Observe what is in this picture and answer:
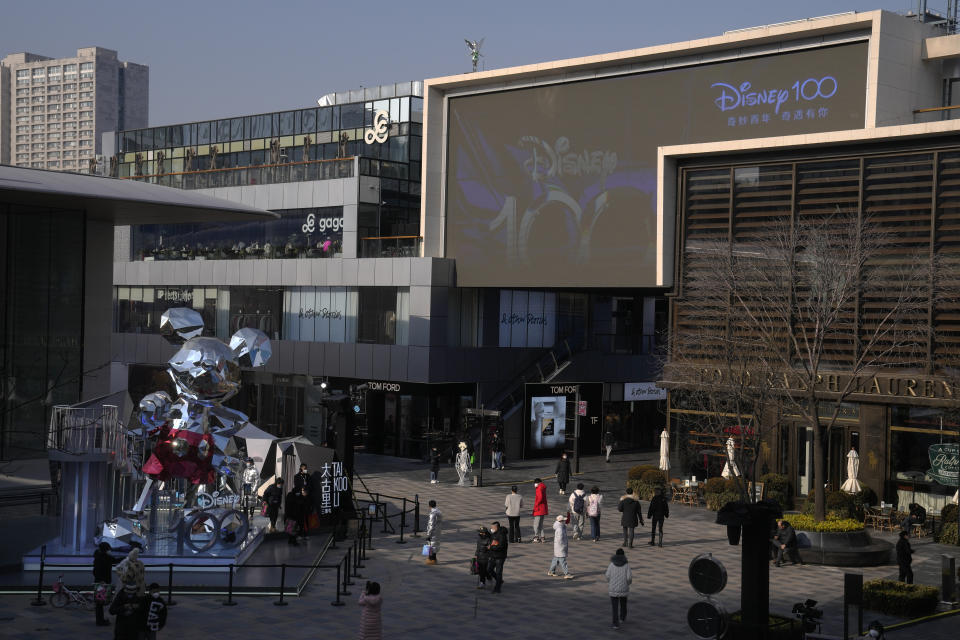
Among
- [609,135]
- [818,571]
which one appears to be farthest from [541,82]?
[818,571]

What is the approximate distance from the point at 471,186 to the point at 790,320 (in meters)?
17.7

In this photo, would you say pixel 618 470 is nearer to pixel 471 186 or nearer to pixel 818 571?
pixel 471 186

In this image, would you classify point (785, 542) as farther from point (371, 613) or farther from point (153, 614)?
point (153, 614)

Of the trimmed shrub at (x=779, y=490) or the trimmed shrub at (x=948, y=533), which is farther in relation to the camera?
the trimmed shrub at (x=779, y=490)

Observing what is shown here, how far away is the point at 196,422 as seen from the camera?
2380 cm

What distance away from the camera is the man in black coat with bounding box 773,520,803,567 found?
86.7 feet

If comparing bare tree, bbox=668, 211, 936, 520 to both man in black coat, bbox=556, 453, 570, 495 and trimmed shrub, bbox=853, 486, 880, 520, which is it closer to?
trimmed shrub, bbox=853, 486, 880, 520

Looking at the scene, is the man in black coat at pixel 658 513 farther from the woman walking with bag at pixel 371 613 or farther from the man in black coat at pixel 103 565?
the man in black coat at pixel 103 565

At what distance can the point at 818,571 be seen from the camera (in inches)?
1030

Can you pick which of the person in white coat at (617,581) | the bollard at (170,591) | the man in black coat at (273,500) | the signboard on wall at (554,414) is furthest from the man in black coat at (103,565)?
the signboard on wall at (554,414)

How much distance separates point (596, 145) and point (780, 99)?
7.77 meters

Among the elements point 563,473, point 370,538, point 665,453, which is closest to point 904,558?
point 370,538

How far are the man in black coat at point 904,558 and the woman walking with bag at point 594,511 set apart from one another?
761 cm

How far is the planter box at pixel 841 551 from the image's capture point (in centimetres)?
2678
